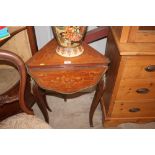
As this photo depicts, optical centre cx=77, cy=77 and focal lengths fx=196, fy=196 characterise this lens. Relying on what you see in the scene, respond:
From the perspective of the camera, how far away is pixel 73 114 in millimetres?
2211

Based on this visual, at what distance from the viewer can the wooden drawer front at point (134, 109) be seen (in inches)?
71.9

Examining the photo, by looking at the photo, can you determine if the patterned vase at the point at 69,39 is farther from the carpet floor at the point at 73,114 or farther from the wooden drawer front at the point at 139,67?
the carpet floor at the point at 73,114

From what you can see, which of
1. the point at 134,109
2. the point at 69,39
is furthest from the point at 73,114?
the point at 69,39

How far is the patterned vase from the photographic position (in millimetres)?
1371

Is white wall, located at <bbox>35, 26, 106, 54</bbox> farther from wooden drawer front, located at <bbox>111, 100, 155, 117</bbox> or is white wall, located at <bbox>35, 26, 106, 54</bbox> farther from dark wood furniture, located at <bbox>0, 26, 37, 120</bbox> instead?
wooden drawer front, located at <bbox>111, 100, 155, 117</bbox>

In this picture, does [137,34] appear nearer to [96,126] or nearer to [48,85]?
[48,85]

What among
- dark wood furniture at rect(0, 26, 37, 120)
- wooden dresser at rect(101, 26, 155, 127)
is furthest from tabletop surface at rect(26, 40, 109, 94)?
dark wood furniture at rect(0, 26, 37, 120)

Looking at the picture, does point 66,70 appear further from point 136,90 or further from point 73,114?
point 73,114

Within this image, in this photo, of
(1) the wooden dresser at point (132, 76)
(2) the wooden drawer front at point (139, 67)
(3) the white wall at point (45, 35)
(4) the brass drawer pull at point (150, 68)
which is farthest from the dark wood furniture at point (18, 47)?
(4) the brass drawer pull at point (150, 68)

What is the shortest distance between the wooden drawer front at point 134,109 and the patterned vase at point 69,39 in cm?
64

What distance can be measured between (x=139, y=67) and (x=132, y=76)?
0.33 ft

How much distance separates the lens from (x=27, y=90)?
1985 mm

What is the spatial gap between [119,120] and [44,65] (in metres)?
1.03
